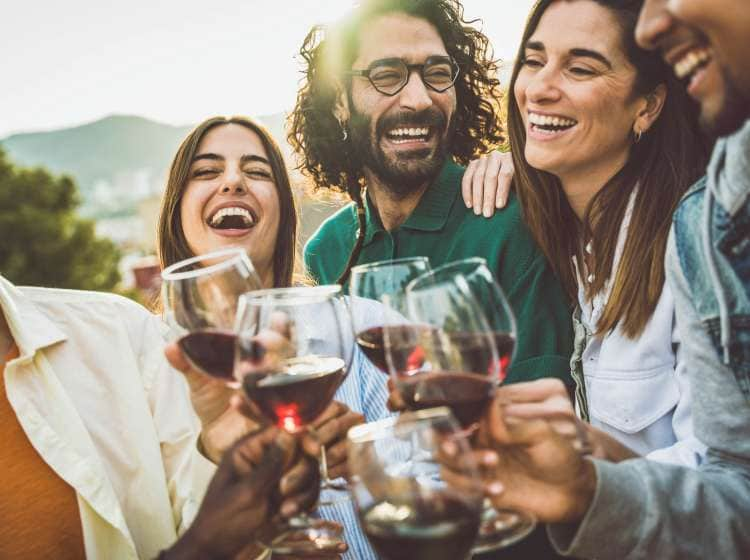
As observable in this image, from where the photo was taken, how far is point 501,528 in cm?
149

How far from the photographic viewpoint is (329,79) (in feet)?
14.6

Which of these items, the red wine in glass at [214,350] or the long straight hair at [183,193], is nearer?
the red wine in glass at [214,350]

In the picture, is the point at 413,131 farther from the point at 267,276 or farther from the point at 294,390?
the point at 294,390

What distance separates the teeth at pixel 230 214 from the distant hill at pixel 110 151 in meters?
88.2

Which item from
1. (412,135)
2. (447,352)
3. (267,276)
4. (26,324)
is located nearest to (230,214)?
(267,276)

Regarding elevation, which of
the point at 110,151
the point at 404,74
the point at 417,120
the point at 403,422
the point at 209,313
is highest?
the point at 404,74

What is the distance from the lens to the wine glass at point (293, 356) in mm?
1509

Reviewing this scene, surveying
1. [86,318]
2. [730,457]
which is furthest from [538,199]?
[86,318]

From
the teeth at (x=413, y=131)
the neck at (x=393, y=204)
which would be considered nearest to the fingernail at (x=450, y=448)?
the neck at (x=393, y=204)

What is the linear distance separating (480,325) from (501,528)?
46 cm

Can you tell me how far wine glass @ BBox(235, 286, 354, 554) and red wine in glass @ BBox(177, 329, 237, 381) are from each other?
0.17 m

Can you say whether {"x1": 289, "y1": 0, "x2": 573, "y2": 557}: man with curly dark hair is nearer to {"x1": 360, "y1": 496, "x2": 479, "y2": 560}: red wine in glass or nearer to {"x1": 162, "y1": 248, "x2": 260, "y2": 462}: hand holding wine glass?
{"x1": 162, "y1": 248, "x2": 260, "y2": 462}: hand holding wine glass

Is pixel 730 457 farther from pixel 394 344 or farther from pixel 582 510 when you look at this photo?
pixel 394 344

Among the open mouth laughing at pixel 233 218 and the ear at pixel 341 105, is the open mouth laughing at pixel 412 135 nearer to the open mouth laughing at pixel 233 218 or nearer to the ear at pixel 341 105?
the ear at pixel 341 105
